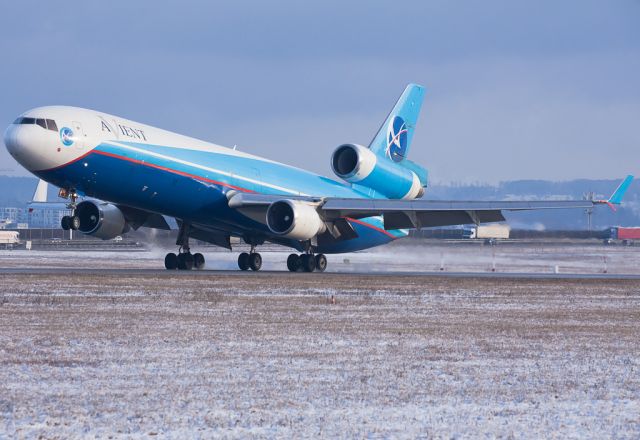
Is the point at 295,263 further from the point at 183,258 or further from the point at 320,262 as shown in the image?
the point at 183,258

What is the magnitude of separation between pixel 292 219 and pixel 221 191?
9.66 feet

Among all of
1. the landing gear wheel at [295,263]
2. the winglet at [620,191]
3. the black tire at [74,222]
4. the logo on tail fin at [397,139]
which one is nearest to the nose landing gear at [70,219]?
the black tire at [74,222]

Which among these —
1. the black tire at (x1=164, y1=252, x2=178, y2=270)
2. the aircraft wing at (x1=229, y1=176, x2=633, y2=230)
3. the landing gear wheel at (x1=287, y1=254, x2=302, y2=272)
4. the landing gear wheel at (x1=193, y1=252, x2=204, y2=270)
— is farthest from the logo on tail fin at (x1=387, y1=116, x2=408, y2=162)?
the black tire at (x1=164, y1=252, x2=178, y2=270)

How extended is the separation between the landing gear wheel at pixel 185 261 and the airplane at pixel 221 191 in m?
0.06

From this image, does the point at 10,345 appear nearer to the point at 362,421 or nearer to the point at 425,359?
the point at 425,359

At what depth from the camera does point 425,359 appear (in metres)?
14.2

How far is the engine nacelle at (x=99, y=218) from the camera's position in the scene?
39.2 m

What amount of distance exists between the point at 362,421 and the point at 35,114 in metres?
26.1

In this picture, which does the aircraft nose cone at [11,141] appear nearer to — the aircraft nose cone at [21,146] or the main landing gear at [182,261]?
the aircraft nose cone at [21,146]

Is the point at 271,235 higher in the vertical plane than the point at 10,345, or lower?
higher

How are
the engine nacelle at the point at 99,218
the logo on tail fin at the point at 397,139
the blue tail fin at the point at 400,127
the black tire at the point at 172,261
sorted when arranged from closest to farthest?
the engine nacelle at the point at 99,218, the black tire at the point at 172,261, the blue tail fin at the point at 400,127, the logo on tail fin at the point at 397,139

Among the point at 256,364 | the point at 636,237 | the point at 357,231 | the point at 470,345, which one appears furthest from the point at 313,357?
the point at 636,237

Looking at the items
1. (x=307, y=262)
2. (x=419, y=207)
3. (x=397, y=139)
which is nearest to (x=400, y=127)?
(x=397, y=139)

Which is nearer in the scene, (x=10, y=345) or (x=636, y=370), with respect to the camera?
(x=636, y=370)
